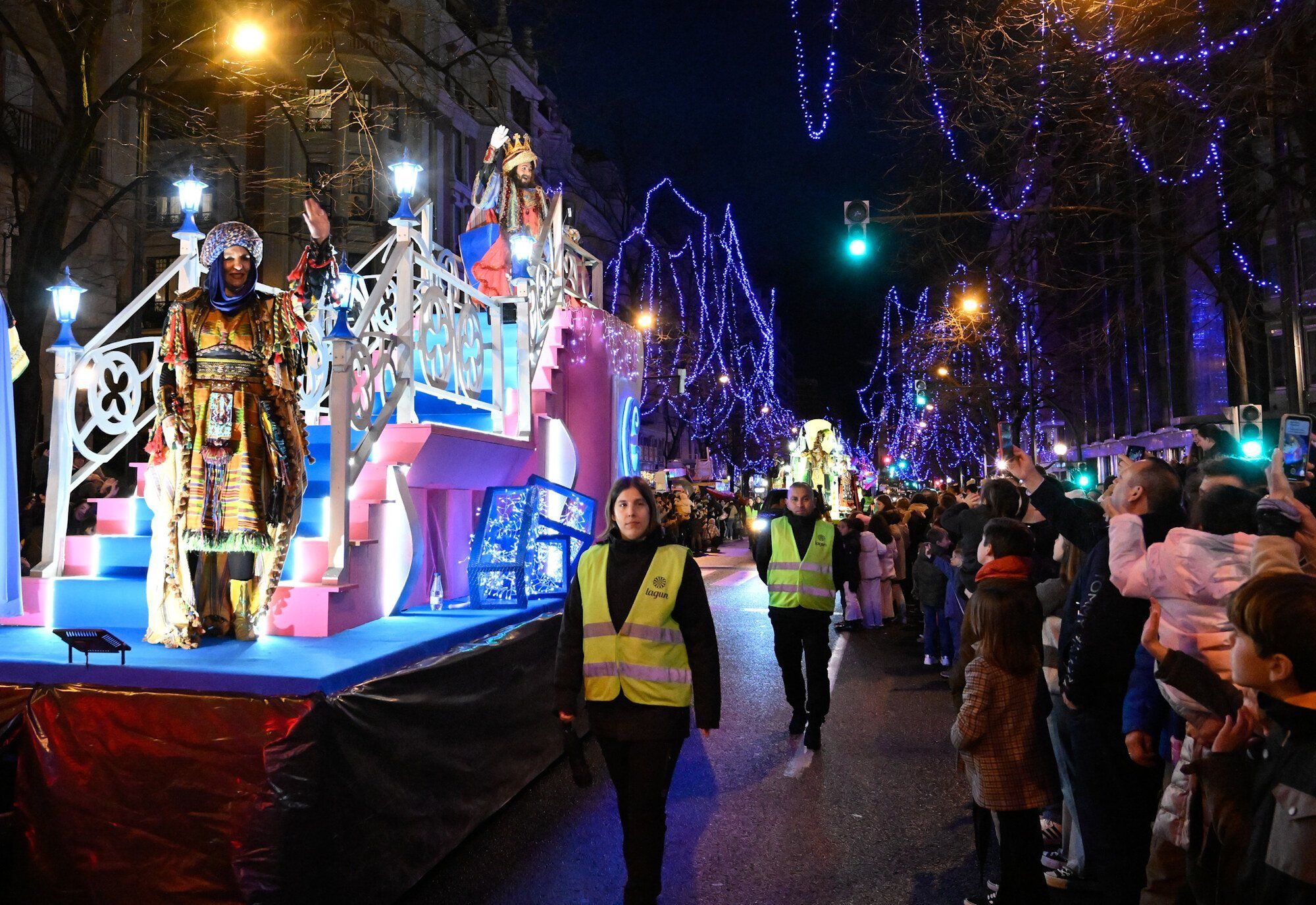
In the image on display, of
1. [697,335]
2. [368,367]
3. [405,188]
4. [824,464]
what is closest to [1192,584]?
[368,367]

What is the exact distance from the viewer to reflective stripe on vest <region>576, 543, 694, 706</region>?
4.32 meters

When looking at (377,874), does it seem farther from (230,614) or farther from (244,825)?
(230,614)

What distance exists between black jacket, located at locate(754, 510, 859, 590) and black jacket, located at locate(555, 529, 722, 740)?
3820mm

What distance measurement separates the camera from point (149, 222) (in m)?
31.7

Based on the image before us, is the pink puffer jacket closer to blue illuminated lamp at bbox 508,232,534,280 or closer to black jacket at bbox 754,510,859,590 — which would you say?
→ black jacket at bbox 754,510,859,590

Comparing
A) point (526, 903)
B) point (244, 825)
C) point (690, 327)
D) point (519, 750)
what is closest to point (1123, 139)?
point (519, 750)

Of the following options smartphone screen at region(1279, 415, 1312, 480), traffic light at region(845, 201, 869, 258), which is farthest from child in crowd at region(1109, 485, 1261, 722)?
traffic light at region(845, 201, 869, 258)

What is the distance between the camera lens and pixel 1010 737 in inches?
173

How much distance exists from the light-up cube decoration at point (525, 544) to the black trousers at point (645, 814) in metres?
2.44

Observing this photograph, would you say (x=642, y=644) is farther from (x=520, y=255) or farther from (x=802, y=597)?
(x=520, y=255)

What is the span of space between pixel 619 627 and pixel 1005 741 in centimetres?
176

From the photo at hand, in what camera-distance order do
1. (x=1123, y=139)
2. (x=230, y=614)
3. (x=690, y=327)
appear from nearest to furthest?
(x=230, y=614)
(x=1123, y=139)
(x=690, y=327)

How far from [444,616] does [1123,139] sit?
382 inches

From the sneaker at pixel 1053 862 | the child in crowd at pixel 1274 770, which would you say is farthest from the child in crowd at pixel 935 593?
the child in crowd at pixel 1274 770
